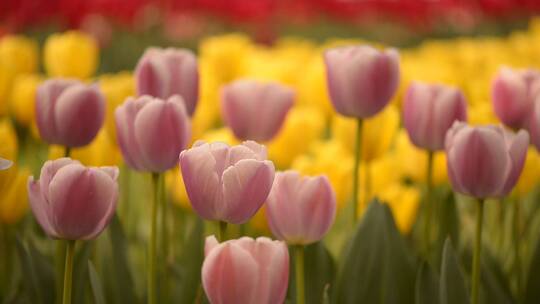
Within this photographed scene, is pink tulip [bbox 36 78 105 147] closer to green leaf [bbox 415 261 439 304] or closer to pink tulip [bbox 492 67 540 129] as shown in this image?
green leaf [bbox 415 261 439 304]

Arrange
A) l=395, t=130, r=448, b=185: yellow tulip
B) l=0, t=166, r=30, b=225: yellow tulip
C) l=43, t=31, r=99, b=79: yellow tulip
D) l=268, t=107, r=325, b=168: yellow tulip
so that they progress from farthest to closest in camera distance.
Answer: l=43, t=31, r=99, b=79: yellow tulip
l=268, t=107, r=325, b=168: yellow tulip
l=395, t=130, r=448, b=185: yellow tulip
l=0, t=166, r=30, b=225: yellow tulip

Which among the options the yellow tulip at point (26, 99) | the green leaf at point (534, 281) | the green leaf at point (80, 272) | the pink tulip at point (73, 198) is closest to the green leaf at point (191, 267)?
the green leaf at point (80, 272)

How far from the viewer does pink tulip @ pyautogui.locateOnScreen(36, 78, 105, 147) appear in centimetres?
134

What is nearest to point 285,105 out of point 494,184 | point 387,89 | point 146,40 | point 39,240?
point 387,89

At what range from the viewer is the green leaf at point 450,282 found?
3.74ft

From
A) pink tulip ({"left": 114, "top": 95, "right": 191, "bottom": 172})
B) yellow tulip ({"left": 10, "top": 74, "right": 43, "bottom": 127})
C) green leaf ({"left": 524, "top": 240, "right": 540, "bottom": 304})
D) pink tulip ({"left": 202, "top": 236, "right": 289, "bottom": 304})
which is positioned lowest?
green leaf ({"left": 524, "top": 240, "right": 540, "bottom": 304})

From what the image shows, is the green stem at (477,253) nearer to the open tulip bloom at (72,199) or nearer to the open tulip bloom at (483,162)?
the open tulip bloom at (483,162)

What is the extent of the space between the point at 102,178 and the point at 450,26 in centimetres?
711

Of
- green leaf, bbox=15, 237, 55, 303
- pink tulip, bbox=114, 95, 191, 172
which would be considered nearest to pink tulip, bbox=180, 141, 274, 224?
pink tulip, bbox=114, 95, 191, 172

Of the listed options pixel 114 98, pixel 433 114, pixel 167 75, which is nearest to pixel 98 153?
pixel 114 98

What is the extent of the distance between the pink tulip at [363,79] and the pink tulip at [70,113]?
1.47 feet

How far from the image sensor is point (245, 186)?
97 centimetres

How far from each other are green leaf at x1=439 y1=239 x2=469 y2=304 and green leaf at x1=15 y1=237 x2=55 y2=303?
685 millimetres

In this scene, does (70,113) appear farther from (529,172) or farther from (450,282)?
(529,172)
